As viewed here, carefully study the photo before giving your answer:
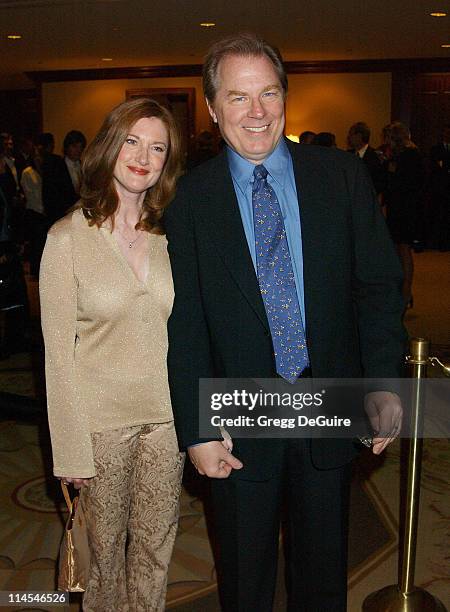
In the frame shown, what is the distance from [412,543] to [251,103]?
1.56 m

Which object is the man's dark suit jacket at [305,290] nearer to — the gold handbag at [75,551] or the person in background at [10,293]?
the gold handbag at [75,551]

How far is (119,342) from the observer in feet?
6.82

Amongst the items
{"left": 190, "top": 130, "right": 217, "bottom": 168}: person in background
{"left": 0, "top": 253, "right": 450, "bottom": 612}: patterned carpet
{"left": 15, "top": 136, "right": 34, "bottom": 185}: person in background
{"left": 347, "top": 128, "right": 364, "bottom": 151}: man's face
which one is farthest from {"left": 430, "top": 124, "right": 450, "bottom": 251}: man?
{"left": 0, "top": 253, "right": 450, "bottom": 612}: patterned carpet

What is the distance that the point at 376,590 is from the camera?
2785 millimetres

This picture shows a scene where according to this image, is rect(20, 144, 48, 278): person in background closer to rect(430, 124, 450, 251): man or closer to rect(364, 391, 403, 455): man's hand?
rect(364, 391, 403, 455): man's hand

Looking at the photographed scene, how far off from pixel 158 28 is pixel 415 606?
9.75m

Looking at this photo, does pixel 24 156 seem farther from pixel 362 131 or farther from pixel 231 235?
pixel 231 235

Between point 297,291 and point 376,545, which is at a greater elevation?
point 297,291

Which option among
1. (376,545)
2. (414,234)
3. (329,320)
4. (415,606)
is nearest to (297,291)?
(329,320)

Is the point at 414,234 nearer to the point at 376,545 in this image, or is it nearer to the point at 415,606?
the point at 376,545

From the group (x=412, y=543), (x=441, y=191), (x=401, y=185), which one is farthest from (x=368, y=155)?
(x=441, y=191)

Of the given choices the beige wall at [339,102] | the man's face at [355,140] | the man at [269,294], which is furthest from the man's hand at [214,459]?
the beige wall at [339,102]

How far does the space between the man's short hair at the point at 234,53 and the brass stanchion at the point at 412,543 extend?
1.01 metres

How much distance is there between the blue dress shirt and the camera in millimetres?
1866
